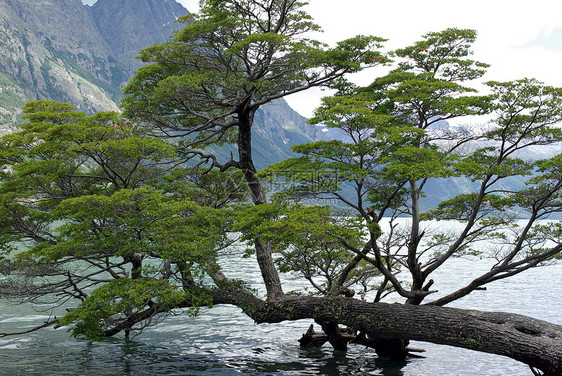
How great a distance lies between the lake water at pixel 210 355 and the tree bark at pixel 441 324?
156cm

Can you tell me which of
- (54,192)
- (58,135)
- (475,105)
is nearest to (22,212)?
(54,192)

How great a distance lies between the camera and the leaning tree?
10.3 metres

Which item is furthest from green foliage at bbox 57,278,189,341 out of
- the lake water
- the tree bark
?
the tree bark

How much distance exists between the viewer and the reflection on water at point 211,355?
12.2 metres

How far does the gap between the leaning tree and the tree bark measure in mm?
38

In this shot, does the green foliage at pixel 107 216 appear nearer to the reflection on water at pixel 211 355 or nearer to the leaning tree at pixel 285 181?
the leaning tree at pixel 285 181

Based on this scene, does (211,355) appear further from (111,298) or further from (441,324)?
(441,324)

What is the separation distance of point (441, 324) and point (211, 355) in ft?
25.1

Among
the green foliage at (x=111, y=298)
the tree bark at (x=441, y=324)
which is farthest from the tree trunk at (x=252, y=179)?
the green foliage at (x=111, y=298)

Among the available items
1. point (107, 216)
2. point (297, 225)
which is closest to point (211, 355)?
point (107, 216)

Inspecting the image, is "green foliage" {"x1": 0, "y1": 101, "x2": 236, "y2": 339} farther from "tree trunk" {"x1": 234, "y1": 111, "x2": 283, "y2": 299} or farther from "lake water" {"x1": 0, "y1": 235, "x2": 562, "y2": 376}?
"lake water" {"x1": 0, "y1": 235, "x2": 562, "y2": 376}

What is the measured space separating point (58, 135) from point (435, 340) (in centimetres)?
1283

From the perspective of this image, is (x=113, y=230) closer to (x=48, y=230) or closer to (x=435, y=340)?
(x=48, y=230)

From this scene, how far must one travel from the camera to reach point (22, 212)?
13773 mm
